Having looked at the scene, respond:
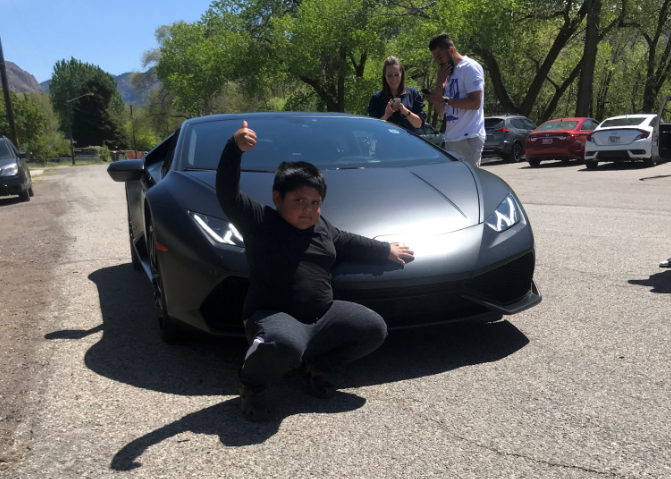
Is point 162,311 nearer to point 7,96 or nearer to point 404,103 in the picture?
point 404,103

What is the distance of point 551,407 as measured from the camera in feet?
8.49

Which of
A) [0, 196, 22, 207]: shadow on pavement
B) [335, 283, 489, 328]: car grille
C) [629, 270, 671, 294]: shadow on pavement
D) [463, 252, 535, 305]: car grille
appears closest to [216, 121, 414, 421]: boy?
[335, 283, 489, 328]: car grille

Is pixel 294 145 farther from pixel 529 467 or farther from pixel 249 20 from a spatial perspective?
pixel 249 20

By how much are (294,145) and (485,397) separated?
2014mm

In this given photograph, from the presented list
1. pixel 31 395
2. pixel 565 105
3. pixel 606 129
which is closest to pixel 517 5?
pixel 606 129

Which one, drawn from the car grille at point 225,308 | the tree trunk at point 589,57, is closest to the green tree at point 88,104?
the tree trunk at point 589,57

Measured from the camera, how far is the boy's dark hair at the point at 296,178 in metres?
2.73

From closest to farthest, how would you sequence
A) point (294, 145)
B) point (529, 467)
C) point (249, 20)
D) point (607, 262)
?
point (529, 467) < point (294, 145) < point (607, 262) < point (249, 20)

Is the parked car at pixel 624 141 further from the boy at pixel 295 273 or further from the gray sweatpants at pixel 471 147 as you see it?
the boy at pixel 295 273

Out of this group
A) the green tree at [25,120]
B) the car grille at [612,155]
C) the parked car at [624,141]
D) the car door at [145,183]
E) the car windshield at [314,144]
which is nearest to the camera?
the car windshield at [314,144]

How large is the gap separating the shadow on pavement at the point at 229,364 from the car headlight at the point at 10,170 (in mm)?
11507

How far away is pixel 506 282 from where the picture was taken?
323 centimetres

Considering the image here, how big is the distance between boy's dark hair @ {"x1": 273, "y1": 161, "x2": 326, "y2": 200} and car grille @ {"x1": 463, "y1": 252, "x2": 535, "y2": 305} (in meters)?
0.84

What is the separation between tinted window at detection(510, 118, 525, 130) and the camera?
2142cm
